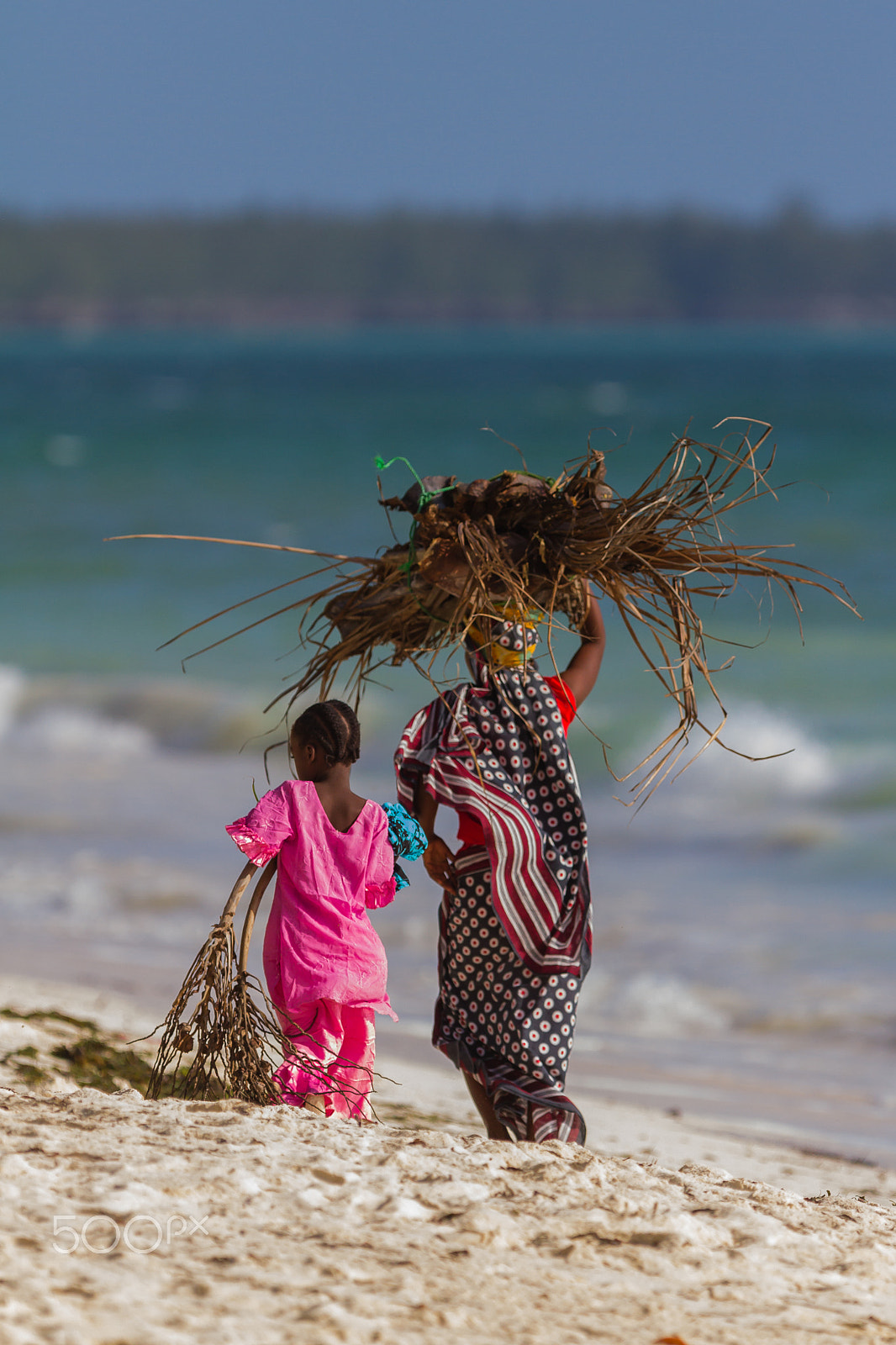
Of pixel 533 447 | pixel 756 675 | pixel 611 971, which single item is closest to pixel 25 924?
pixel 611 971

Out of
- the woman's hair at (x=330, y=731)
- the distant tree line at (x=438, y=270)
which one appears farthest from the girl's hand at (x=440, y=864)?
the distant tree line at (x=438, y=270)

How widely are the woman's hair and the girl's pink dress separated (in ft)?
0.30

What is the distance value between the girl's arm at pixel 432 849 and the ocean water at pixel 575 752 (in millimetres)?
557

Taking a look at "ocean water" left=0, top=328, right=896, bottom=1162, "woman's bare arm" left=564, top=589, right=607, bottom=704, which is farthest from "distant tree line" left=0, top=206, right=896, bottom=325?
"woman's bare arm" left=564, top=589, right=607, bottom=704

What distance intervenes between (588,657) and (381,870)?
79 cm

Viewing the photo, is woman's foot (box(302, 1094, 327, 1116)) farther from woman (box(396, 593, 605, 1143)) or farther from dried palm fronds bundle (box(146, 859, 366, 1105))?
woman (box(396, 593, 605, 1143))

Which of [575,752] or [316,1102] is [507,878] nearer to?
[316,1102]

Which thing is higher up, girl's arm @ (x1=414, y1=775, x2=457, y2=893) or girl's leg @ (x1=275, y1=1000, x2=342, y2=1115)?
girl's arm @ (x1=414, y1=775, x2=457, y2=893)

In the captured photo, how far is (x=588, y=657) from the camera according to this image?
3697mm

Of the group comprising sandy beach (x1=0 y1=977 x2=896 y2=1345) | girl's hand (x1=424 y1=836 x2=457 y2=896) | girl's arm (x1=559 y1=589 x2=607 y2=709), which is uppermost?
girl's arm (x1=559 y1=589 x2=607 y2=709)

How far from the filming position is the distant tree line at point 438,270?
Answer: 293 feet

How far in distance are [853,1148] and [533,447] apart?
23.4 meters

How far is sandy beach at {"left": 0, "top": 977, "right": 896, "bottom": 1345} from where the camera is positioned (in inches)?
78.8

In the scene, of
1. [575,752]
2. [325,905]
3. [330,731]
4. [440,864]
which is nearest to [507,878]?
[440,864]
